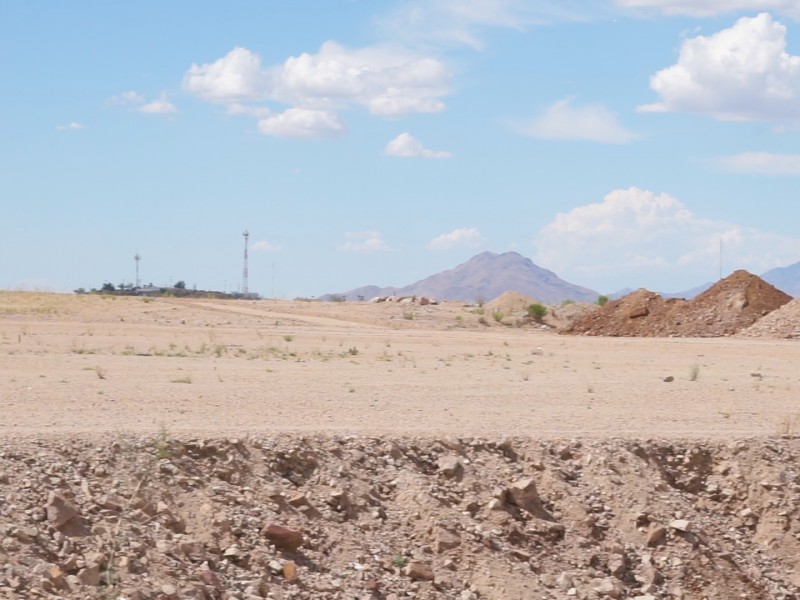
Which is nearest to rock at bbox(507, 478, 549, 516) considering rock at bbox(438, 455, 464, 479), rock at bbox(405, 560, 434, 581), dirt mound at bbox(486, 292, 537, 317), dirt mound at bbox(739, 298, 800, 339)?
rock at bbox(438, 455, 464, 479)

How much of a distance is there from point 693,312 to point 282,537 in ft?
93.8

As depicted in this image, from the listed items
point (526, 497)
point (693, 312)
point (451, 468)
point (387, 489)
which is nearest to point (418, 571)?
point (387, 489)

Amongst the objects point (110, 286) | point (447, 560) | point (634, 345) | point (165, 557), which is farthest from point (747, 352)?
point (110, 286)

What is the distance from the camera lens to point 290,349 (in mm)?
26969

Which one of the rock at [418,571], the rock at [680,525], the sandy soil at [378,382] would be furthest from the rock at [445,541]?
the rock at [680,525]

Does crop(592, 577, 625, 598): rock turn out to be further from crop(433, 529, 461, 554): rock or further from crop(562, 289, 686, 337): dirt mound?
crop(562, 289, 686, 337): dirt mound

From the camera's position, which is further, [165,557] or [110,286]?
[110,286]

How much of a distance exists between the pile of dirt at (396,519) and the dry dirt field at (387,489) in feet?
0.07

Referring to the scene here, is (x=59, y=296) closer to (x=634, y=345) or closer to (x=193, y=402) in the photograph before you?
(x=634, y=345)

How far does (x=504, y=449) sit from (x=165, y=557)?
4540mm

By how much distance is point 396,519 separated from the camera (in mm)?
12297

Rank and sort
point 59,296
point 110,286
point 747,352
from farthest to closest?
point 110,286 → point 59,296 → point 747,352

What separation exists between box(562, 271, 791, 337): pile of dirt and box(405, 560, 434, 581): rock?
26.2m

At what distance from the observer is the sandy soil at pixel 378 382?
48.8ft
